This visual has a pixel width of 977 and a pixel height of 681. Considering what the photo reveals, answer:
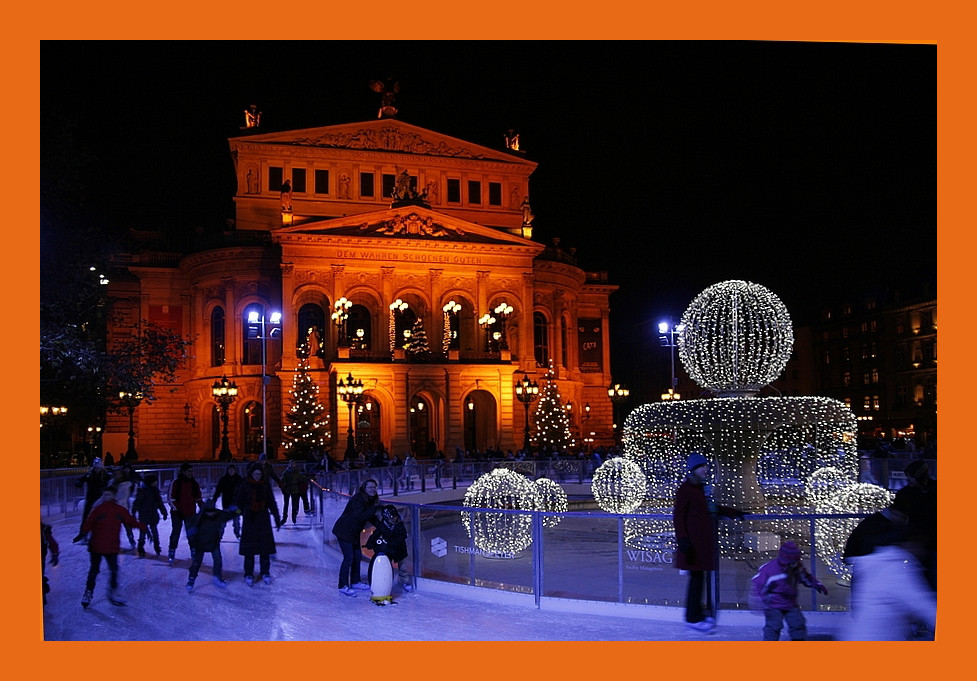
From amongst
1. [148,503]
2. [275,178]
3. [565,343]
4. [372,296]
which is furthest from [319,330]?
[148,503]

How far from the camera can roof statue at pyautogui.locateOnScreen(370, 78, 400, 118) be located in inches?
2264

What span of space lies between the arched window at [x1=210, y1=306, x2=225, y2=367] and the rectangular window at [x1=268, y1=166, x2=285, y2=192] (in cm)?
752

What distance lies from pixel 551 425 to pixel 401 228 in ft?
41.9

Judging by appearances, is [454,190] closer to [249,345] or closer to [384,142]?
[384,142]

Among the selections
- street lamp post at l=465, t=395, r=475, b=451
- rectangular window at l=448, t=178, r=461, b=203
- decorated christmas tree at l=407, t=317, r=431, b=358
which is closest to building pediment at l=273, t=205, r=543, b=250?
decorated christmas tree at l=407, t=317, r=431, b=358

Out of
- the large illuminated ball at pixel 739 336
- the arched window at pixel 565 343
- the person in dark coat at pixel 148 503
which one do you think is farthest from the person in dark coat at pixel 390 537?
the arched window at pixel 565 343

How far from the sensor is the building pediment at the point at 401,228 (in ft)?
162

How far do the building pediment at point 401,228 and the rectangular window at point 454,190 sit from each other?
6.72 metres

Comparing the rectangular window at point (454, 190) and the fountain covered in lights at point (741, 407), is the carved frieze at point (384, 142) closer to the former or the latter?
the rectangular window at point (454, 190)

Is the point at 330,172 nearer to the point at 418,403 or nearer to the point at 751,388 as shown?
the point at 418,403

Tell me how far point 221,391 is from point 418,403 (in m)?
15.2

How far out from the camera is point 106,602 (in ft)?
37.7

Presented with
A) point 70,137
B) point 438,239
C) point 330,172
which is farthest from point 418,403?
point 70,137

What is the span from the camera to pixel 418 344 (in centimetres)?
5003
